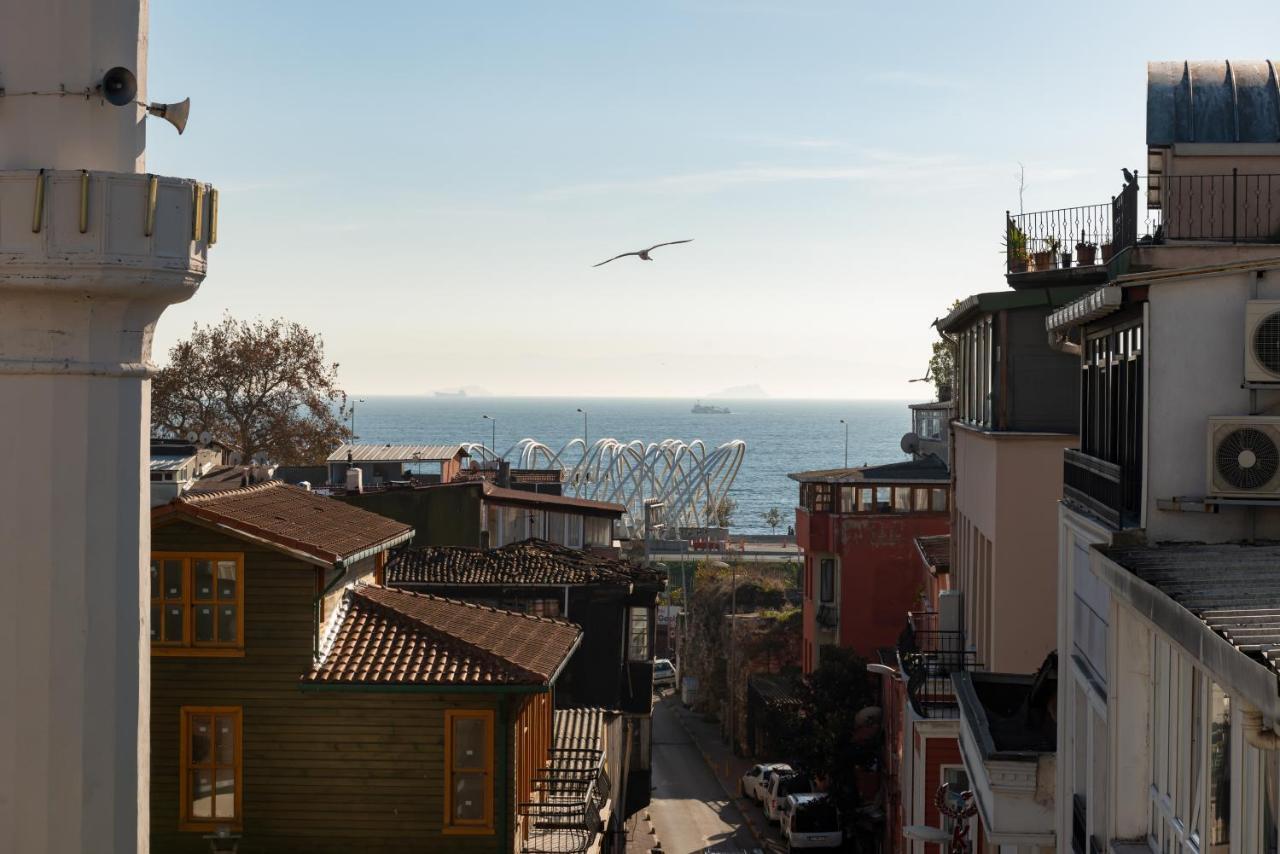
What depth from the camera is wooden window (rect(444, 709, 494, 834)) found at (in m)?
19.5

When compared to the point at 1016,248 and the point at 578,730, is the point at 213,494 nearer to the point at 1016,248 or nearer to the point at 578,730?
the point at 578,730

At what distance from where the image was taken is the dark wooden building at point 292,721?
19.5 meters

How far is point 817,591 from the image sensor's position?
50125 mm

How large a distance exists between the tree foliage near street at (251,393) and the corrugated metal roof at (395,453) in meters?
1.63

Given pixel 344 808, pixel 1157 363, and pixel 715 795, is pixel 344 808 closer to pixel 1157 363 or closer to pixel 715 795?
pixel 1157 363

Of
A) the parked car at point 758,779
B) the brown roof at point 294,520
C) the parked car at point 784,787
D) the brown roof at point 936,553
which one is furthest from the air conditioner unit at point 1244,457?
the parked car at point 758,779

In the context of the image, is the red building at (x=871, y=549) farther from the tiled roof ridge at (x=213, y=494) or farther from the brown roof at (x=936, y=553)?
the tiled roof ridge at (x=213, y=494)

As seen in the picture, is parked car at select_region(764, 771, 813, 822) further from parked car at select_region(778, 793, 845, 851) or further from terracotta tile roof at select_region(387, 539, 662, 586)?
terracotta tile roof at select_region(387, 539, 662, 586)

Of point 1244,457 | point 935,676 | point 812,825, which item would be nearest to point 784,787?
point 812,825

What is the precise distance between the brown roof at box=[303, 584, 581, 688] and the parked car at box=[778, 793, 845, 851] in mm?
17642

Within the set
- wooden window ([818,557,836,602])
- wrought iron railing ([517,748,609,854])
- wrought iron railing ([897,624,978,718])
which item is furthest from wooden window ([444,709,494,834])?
wooden window ([818,557,836,602])

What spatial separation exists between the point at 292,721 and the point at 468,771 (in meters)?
2.22

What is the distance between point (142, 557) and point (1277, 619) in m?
9.13

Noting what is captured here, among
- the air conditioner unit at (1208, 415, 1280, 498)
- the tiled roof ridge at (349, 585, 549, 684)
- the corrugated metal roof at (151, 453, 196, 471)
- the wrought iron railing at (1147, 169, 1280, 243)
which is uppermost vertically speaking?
the wrought iron railing at (1147, 169, 1280, 243)
